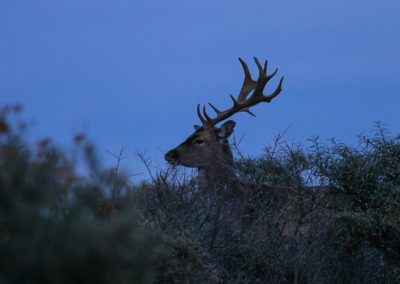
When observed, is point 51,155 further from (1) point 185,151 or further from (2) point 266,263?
(1) point 185,151

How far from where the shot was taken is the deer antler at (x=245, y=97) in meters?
12.0

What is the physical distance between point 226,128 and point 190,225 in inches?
223

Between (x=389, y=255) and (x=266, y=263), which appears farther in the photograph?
(x=389, y=255)

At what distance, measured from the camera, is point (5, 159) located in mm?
2895

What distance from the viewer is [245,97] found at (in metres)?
12.9

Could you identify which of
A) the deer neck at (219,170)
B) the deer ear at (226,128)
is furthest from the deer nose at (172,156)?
the deer ear at (226,128)

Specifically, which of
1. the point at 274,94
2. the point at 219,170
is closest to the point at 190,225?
the point at 219,170

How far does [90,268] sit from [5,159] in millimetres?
828

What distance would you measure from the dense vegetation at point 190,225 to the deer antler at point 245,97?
2.37 meters

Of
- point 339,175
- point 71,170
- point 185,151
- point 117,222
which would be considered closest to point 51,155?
point 71,170

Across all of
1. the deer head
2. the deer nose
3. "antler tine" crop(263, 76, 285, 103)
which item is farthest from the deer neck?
"antler tine" crop(263, 76, 285, 103)

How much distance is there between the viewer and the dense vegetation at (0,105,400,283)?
2.47 metres

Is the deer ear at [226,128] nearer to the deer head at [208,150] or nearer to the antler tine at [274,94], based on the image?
the deer head at [208,150]

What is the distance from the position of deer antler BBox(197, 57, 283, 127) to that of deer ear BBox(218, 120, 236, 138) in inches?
21.3
